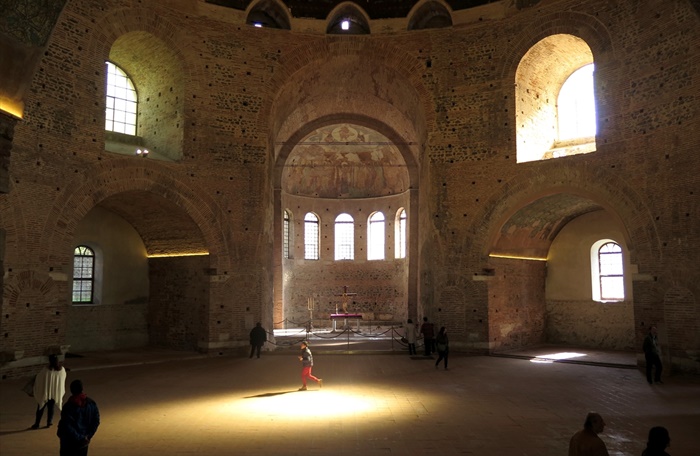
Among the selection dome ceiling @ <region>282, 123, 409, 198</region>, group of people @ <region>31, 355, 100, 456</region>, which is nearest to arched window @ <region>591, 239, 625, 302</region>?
dome ceiling @ <region>282, 123, 409, 198</region>

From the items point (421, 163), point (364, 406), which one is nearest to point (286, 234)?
point (421, 163)

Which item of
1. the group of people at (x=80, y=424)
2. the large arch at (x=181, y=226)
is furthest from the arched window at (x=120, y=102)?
the group of people at (x=80, y=424)

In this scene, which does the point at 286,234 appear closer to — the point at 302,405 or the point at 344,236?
the point at 344,236

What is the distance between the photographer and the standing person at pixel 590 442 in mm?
4621

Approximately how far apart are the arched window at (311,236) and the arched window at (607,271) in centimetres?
1557

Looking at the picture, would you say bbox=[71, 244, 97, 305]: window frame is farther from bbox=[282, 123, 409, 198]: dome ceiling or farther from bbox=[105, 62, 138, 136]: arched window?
bbox=[282, 123, 409, 198]: dome ceiling

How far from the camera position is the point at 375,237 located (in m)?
31.6

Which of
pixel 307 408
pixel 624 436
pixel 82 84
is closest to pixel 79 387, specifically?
pixel 307 408

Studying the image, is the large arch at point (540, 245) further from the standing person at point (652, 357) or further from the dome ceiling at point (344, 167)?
the dome ceiling at point (344, 167)

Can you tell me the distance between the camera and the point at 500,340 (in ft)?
61.0

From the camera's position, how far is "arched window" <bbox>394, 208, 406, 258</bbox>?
30703 millimetres

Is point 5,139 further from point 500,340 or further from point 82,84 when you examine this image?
point 500,340

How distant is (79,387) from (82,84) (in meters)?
12.0

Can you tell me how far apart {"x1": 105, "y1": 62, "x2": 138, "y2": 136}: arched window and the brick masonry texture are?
483 mm
